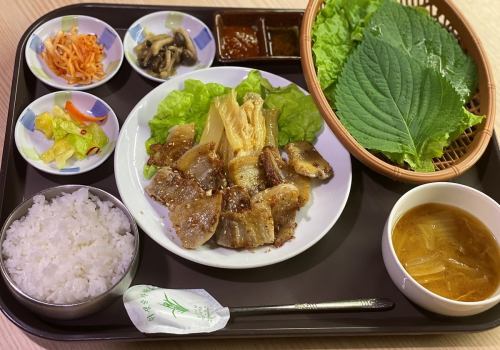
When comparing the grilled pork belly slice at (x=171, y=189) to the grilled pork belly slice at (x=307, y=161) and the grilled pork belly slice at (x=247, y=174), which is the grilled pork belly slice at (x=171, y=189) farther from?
the grilled pork belly slice at (x=307, y=161)

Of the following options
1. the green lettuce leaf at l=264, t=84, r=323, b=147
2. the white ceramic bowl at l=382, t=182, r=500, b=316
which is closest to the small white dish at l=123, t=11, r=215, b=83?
the green lettuce leaf at l=264, t=84, r=323, b=147

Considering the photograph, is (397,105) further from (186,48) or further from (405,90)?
(186,48)

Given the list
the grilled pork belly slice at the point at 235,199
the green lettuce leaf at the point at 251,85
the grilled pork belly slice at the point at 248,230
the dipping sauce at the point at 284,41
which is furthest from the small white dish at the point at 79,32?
the grilled pork belly slice at the point at 248,230

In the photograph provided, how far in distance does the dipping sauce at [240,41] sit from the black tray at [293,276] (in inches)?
22.0

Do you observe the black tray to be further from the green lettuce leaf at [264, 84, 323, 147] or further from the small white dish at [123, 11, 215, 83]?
the small white dish at [123, 11, 215, 83]

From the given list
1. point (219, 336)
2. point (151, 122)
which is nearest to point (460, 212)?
point (219, 336)

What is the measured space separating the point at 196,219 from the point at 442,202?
3.02ft

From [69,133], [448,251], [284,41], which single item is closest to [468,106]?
[448,251]

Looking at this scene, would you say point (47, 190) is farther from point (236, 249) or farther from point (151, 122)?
point (236, 249)

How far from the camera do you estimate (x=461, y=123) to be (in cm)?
232

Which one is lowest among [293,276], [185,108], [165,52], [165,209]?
[293,276]

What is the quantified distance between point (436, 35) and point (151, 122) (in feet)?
4.27

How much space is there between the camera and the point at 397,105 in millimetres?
2363

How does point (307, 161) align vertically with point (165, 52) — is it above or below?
below
